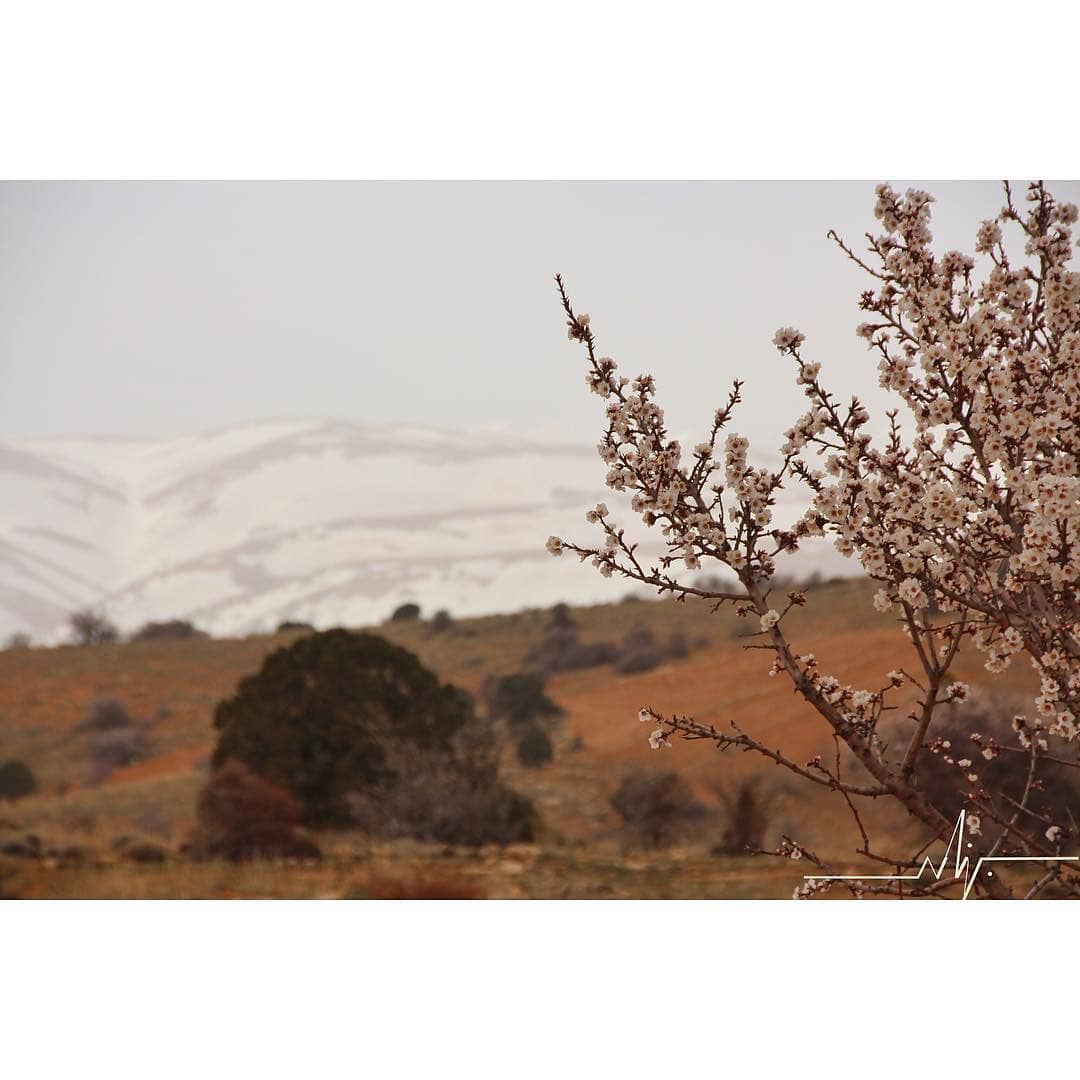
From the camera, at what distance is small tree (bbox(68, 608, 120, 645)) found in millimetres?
5988

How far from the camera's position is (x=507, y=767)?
6.29 metres

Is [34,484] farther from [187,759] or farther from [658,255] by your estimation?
[658,255]

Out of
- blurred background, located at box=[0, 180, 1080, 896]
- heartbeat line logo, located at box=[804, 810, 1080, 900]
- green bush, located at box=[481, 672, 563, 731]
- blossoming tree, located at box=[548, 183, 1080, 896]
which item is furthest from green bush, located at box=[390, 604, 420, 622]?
blossoming tree, located at box=[548, 183, 1080, 896]

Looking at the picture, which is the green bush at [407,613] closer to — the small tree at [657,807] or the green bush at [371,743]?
the green bush at [371,743]

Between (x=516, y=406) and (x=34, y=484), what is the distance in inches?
85.0

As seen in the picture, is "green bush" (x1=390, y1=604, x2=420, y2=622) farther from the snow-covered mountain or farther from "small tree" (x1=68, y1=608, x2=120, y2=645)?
"small tree" (x1=68, y1=608, x2=120, y2=645)

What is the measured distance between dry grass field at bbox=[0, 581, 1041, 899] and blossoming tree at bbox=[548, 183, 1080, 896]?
119 inches

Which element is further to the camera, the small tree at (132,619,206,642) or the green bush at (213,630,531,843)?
the green bush at (213,630,531,843)

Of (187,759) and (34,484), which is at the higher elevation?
(34,484)

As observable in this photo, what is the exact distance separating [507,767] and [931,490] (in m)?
4.63

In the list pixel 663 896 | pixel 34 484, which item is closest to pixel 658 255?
pixel 663 896

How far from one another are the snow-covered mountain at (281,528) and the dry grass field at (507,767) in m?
0.20
